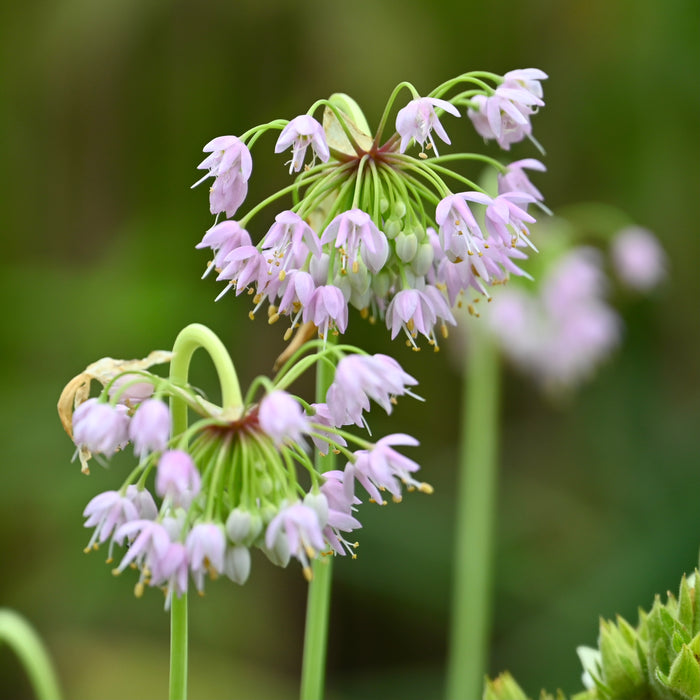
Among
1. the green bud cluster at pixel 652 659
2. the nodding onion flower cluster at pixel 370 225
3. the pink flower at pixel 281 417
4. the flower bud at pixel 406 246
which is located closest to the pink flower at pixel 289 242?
the nodding onion flower cluster at pixel 370 225

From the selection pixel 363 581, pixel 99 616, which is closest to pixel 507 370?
pixel 363 581

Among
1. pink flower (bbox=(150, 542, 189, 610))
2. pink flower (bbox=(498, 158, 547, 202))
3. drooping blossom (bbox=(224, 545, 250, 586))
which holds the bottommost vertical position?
pink flower (bbox=(150, 542, 189, 610))

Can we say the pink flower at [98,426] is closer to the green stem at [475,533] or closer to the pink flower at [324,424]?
the pink flower at [324,424]

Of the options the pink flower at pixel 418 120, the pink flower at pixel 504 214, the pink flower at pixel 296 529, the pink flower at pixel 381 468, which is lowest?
the pink flower at pixel 296 529

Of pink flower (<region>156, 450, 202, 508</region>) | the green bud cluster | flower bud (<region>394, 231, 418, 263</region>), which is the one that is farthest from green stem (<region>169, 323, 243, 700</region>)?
the green bud cluster

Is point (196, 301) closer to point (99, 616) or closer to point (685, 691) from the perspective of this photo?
point (99, 616)

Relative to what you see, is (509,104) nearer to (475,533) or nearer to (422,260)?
(422,260)

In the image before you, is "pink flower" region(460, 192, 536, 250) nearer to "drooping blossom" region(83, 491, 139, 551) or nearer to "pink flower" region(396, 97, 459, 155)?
"pink flower" region(396, 97, 459, 155)
